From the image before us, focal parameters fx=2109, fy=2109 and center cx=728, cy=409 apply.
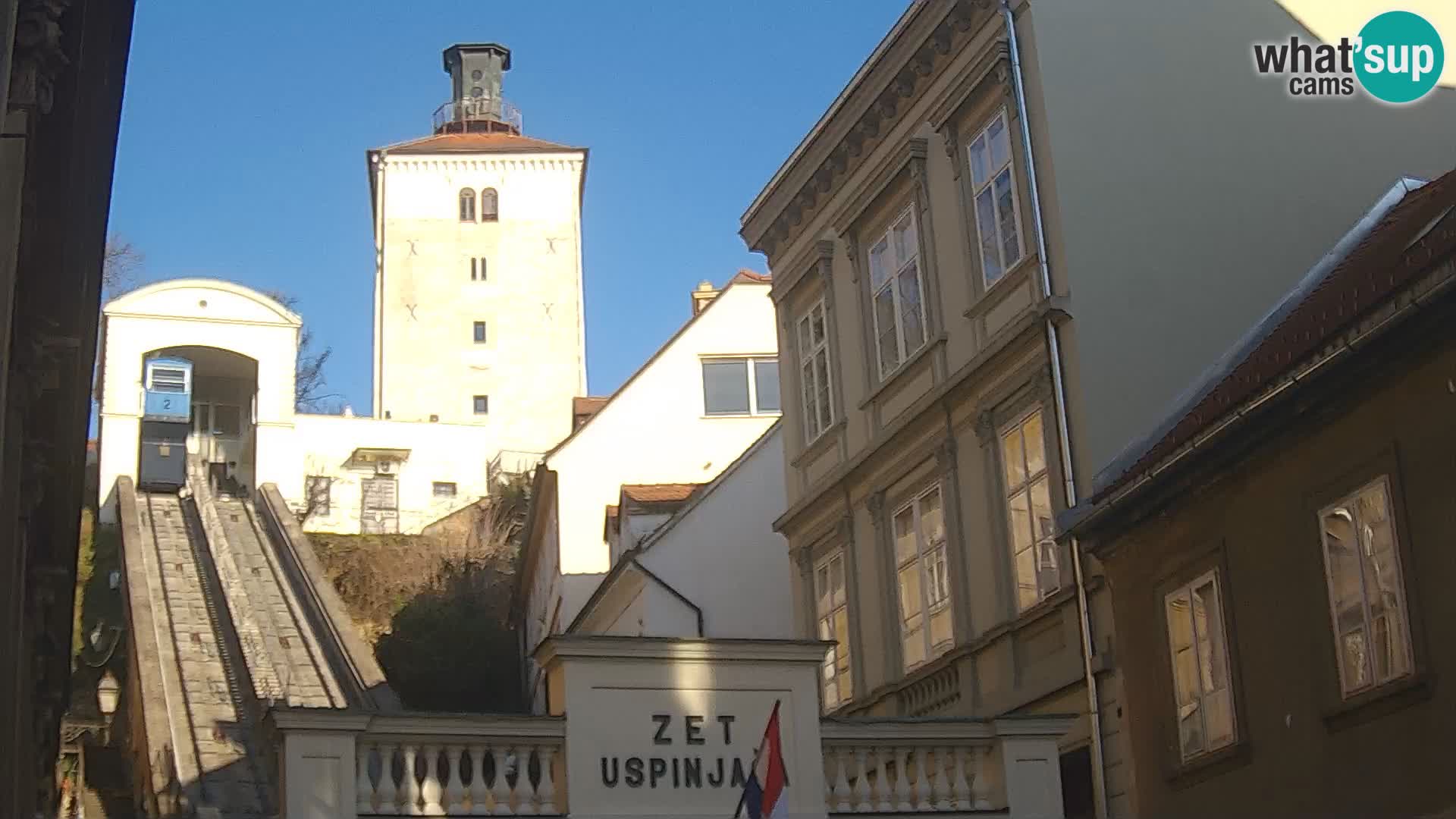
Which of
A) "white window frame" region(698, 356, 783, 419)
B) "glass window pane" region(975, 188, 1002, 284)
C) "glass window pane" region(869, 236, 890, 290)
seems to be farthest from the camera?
"white window frame" region(698, 356, 783, 419)

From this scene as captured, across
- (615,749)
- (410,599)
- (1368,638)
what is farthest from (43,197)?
(410,599)

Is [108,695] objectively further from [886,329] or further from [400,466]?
[400,466]

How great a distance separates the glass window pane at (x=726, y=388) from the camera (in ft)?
132

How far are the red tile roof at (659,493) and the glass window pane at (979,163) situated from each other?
13.4 m

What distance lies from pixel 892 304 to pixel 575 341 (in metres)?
59.2

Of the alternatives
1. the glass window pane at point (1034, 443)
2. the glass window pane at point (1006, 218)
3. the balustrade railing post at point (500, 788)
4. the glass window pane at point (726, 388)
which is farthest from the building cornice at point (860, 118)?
the glass window pane at point (726, 388)

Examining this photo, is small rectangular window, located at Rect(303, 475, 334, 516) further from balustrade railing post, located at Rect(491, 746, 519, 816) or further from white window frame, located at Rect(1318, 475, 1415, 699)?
white window frame, located at Rect(1318, 475, 1415, 699)

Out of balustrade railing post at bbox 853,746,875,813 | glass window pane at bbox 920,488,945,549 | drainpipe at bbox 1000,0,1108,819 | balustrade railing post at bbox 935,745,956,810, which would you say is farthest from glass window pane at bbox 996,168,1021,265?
balustrade railing post at bbox 853,746,875,813

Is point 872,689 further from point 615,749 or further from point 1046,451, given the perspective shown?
point 615,749

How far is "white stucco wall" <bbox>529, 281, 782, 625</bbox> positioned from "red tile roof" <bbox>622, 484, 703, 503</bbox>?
2.70 meters

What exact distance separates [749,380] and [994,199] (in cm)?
1927

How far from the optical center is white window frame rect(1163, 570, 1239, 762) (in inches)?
654

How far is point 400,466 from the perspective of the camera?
6450 cm

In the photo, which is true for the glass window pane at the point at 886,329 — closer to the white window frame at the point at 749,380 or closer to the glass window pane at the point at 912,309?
the glass window pane at the point at 912,309
